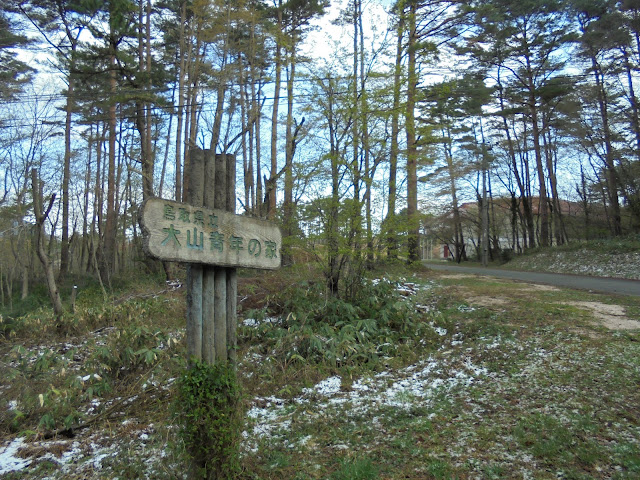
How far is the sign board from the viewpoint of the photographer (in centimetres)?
248

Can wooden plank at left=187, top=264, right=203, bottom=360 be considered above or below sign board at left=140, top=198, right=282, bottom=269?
below

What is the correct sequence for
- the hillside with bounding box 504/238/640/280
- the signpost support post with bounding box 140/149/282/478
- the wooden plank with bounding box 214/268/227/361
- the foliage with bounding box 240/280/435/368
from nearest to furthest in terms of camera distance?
the signpost support post with bounding box 140/149/282/478 < the wooden plank with bounding box 214/268/227/361 < the foliage with bounding box 240/280/435/368 < the hillside with bounding box 504/238/640/280

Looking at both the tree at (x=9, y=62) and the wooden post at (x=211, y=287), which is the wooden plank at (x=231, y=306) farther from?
the tree at (x=9, y=62)

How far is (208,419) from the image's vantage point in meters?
2.77

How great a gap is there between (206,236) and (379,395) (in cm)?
314

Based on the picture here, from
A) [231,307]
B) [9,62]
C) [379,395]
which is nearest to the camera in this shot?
[231,307]

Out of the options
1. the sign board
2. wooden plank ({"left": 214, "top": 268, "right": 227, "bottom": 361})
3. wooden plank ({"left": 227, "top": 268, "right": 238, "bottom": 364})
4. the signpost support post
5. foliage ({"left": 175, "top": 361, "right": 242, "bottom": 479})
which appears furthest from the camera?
wooden plank ({"left": 227, "top": 268, "right": 238, "bottom": 364})

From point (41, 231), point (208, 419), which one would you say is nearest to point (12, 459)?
point (208, 419)

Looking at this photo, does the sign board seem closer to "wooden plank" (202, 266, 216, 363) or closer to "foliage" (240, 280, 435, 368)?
"wooden plank" (202, 266, 216, 363)

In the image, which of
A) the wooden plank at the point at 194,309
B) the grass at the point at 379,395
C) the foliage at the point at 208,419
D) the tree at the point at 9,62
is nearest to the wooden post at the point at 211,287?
the wooden plank at the point at 194,309

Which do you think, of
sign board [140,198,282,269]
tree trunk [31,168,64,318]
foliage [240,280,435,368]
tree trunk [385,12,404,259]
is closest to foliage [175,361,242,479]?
sign board [140,198,282,269]

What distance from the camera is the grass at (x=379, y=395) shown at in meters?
3.33

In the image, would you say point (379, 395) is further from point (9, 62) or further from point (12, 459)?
Answer: point (9, 62)

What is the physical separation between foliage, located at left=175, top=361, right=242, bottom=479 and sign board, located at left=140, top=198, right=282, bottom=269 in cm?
76
